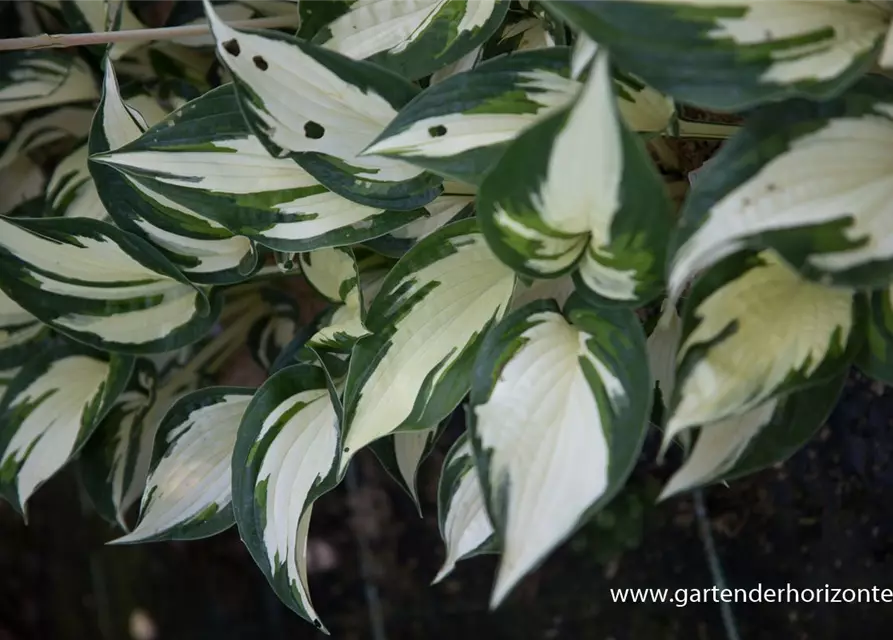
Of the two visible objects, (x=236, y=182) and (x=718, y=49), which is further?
(x=236, y=182)

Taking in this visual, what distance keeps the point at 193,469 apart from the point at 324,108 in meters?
0.35

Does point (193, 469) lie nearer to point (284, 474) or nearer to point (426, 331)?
point (284, 474)

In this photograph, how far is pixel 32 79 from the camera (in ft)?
2.41

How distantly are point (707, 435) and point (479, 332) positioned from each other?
0.16 meters

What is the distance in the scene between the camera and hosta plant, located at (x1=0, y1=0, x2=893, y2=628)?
329 millimetres

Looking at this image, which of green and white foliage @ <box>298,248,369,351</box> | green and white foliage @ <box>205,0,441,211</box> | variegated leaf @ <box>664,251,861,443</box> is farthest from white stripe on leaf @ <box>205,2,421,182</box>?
variegated leaf @ <box>664,251,861,443</box>

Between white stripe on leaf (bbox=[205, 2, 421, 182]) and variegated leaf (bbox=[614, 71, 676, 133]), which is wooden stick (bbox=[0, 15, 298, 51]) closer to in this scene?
white stripe on leaf (bbox=[205, 2, 421, 182])

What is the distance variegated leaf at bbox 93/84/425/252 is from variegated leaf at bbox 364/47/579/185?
0.11 metres

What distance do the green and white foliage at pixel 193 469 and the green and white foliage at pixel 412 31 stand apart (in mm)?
311

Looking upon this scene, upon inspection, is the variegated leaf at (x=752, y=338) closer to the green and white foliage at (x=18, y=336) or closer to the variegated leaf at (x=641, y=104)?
the variegated leaf at (x=641, y=104)

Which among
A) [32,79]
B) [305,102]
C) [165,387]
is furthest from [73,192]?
[305,102]

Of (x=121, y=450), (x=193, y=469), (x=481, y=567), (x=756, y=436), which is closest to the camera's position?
(x=756, y=436)

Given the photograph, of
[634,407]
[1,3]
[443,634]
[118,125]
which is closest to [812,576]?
[443,634]

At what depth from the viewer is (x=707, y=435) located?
0.42m
